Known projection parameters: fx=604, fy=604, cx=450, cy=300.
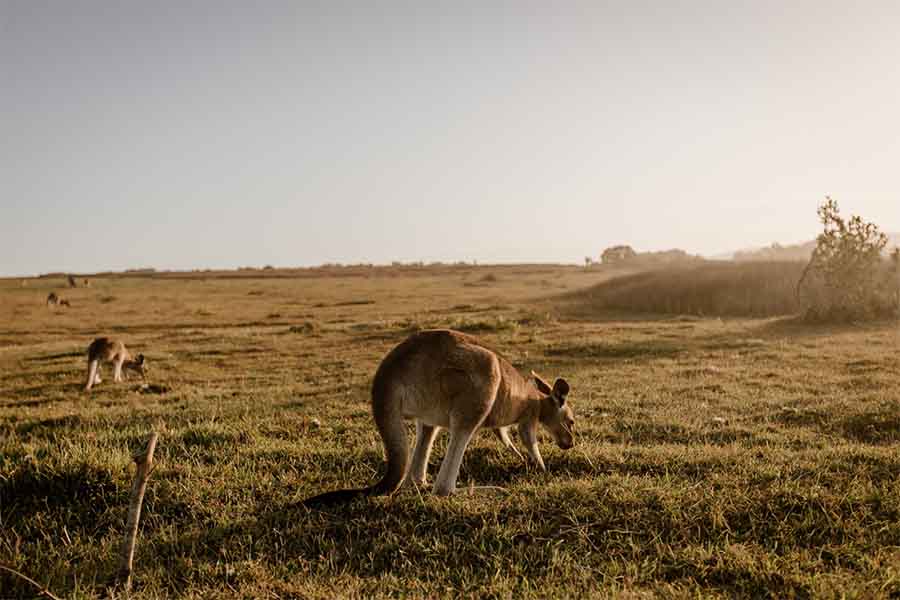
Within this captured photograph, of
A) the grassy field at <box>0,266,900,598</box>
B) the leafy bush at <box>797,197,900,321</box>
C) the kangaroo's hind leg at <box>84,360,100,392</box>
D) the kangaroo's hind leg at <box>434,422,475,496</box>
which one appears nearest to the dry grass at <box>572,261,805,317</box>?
the leafy bush at <box>797,197,900,321</box>

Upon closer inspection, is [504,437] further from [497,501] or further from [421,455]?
[497,501]

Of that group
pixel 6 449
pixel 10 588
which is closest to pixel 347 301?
pixel 6 449

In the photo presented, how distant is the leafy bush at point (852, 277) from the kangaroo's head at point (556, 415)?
19899mm

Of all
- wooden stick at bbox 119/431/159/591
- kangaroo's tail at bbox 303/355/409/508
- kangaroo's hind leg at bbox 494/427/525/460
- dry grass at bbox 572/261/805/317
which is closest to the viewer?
wooden stick at bbox 119/431/159/591

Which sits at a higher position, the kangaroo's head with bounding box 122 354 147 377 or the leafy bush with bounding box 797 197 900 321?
the leafy bush with bounding box 797 197 900 321

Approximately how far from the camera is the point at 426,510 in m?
4.83

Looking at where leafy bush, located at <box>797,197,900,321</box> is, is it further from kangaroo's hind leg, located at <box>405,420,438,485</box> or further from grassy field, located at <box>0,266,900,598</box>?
kangaroo's hind leg, located at <box>405,420,438,485</box>

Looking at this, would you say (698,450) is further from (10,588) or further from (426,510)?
(10,588)

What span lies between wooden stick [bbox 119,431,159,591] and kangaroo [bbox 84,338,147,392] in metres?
12.3

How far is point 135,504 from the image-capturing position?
352 centimetres

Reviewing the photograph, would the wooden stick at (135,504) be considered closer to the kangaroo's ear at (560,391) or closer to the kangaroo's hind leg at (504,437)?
the kangaroo's hind leg at (504,437)

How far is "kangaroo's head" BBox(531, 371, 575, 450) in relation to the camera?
6251mm

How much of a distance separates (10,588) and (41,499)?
5.04 ft

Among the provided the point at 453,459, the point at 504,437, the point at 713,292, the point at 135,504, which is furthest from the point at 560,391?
the point at 713,292
